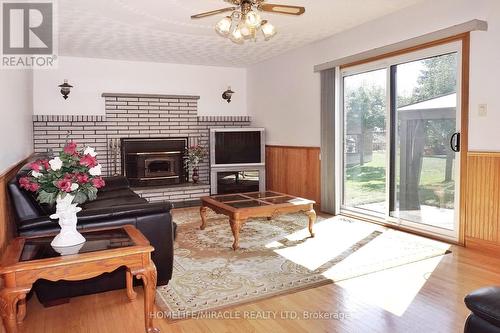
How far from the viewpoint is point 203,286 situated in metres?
2.94

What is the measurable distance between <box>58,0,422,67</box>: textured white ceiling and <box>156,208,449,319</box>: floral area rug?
250cm

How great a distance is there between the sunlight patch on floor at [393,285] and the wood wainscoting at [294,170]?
266 centimetres

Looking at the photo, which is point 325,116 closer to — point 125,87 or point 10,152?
point 125,87

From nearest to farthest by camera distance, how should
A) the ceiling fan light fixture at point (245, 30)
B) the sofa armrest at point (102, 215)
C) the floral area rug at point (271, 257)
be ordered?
1. the sofa armrest at point (102, 215)
2. the floral area rug at point (271, 257)
3. the ceiling fan light fixture at point (245, 30)

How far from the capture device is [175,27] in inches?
190

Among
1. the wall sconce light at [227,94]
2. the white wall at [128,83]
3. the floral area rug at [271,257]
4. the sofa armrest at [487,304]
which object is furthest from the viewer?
the wall sconce light at [227,94]

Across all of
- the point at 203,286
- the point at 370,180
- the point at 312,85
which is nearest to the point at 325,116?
the point at 312,85

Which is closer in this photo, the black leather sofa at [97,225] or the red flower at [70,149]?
the red flower at [70,149]

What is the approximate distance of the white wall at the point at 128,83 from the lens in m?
6.21

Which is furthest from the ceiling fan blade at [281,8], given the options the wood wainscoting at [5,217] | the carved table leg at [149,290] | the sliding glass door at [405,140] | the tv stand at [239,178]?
the tv stand at [239,178]

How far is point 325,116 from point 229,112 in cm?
252

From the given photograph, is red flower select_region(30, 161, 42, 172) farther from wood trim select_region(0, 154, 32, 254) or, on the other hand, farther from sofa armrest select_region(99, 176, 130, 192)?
sofa armrest select_region(99, 176, 130, 192)

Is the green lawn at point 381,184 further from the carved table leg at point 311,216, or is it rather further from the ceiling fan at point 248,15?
the ceiling fan at point 248,15

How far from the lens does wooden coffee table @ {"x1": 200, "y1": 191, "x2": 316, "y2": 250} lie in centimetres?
387
